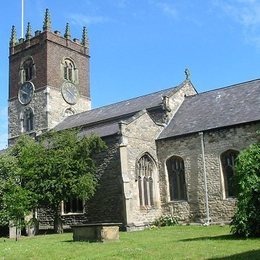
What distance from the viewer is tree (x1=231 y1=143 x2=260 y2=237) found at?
647 inches

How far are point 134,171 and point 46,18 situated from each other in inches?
948

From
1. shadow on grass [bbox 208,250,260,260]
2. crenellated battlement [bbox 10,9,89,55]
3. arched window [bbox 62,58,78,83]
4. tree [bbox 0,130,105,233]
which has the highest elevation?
crenellated battlement [bbox 10,9,89,55]

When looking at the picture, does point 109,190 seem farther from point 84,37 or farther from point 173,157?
point 84,37

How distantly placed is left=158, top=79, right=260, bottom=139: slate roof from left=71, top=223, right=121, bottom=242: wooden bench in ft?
37.2

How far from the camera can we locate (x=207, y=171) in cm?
2620

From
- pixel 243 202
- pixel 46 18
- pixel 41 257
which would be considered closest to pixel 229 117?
pixel 243 202

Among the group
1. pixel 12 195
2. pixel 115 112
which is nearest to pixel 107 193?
pixel 12 195

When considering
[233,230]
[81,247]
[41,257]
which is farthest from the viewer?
[233,230]

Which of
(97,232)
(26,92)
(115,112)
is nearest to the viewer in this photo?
(97,232)

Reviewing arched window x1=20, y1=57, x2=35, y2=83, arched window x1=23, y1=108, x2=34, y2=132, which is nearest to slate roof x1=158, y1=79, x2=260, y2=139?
arched window x1=23, y1=108, x2=34, y2=132

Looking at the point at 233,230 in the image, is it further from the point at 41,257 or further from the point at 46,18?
the point at 46,18

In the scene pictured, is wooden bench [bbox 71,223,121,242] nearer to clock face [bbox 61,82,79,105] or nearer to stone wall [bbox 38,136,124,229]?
stone wall [bbox 38,136,124,229]

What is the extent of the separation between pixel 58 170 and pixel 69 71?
72.0 feet

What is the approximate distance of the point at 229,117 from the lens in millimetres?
26781
